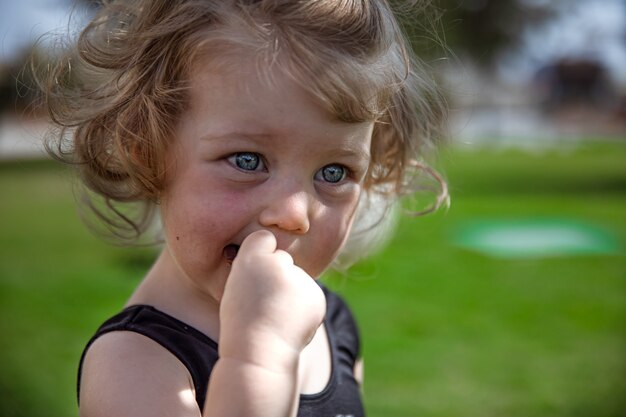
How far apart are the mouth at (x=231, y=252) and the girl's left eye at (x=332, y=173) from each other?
0.71 ft

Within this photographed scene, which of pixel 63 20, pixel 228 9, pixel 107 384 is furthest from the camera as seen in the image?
pixel 63 20

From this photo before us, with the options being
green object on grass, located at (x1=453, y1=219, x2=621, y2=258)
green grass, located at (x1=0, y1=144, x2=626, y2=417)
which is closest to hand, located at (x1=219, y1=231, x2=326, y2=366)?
green grass, located at (x1=0, y1=144, x2=626, y2=417)

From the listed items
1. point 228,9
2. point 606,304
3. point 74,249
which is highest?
point 74,249

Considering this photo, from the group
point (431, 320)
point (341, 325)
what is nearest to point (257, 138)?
point (341, 325)

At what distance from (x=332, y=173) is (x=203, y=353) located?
0.47 m

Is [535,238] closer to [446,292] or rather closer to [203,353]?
[446,292]

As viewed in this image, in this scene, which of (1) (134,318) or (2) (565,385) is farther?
(2) (565,385)

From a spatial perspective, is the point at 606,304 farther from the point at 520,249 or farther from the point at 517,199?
the point at 517,199

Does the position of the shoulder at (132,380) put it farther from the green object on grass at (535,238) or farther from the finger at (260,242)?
the green object on grass at (535,238)

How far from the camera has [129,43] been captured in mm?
1761

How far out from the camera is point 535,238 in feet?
28.0

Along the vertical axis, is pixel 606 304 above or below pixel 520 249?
below

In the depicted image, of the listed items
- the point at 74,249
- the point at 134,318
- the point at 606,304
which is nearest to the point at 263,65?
the point at 134,318

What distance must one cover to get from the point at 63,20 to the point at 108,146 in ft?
1.42
